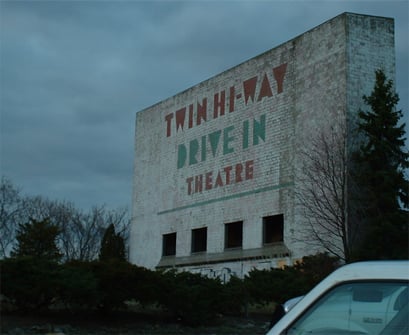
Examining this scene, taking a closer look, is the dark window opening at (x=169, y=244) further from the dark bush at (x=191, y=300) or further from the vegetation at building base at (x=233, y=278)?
the dark bush at (x=191, y=300)

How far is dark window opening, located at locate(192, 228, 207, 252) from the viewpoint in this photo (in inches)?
1740

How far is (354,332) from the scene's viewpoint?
358 cm

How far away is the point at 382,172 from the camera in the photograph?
29391 mm

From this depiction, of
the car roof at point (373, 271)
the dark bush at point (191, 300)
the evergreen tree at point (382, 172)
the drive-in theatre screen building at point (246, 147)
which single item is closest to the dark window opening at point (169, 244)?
the drive-in theatre screen building at point (246, 147)

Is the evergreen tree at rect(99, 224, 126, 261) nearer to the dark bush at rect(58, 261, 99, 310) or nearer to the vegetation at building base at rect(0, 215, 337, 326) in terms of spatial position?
the vegetation at building base at rect(0, 215, 337, 326)

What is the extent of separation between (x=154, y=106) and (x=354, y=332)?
4802 centimetres

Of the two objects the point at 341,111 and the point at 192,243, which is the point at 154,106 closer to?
the point at 192,243

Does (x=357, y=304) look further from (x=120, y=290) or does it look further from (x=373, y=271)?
(x=120, y=290)

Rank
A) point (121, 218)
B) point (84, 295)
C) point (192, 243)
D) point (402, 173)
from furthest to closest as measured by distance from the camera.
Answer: point (121, 218)
point (192, 243)
point (402, 173)
point (84, 295)

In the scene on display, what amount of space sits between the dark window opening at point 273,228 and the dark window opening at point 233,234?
8.55 ft

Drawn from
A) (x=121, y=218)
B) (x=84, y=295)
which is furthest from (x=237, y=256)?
(x=121, y=218)

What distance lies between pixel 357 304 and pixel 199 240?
41.2 m

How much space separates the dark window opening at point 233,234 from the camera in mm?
40781

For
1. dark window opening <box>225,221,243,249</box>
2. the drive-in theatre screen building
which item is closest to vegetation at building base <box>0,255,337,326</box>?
the drive-in theatre screen building
